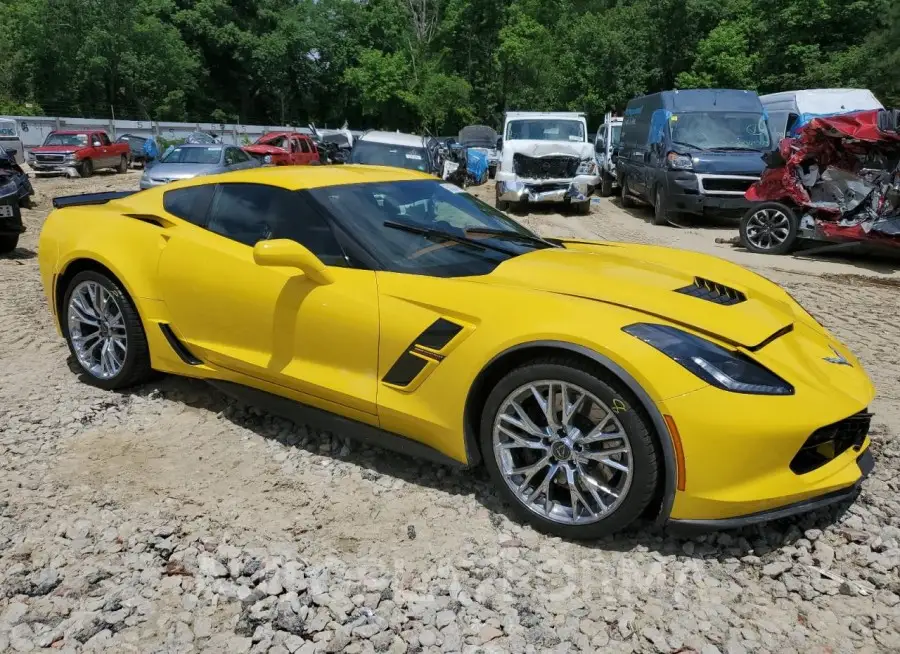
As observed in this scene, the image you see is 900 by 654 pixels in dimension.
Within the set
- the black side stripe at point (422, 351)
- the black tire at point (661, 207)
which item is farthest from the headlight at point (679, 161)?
the black side stripe at point (422, 351)

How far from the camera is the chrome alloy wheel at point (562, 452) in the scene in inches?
107

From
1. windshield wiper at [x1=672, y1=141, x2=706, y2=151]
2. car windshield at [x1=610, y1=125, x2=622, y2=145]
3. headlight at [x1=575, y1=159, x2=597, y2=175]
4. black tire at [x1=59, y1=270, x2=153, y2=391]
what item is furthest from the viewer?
car windshield at [x1=610, y1=125, x2=622, y2=145]

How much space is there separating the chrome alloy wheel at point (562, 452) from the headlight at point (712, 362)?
1.04ft

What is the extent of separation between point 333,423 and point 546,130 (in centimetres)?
1305

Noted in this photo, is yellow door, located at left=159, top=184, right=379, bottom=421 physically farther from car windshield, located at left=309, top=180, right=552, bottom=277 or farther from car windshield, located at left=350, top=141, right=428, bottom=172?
car windshield, located at left=350, top=141, right=428, bottom=172

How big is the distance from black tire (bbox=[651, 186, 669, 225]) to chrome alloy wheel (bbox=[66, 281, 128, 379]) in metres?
10.7

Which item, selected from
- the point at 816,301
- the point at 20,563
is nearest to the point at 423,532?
the point at 20,563

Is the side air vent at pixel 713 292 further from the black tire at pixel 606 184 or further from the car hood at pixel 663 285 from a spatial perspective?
the black tire at pixel 606 184

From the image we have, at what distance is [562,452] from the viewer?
2.84 meters

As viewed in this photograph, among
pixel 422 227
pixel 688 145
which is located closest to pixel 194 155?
pixel 688 145

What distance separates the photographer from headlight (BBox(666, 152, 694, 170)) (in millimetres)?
12508

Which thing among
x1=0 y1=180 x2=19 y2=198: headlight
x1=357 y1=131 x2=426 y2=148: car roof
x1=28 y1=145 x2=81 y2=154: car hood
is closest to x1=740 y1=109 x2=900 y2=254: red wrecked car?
x1=357 y1=131 x2=426 y2=148: car roof

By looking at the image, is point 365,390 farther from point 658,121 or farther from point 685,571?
point 658,121

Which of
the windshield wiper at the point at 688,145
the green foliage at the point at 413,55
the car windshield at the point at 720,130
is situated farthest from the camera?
the green foliage at the point at 413,55
